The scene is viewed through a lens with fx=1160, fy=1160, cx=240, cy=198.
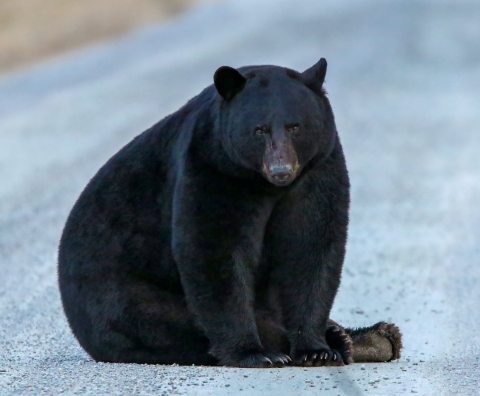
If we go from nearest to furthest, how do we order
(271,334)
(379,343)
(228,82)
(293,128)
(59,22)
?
(293,128), (228,82), (271,334), (379,343), (59,22)

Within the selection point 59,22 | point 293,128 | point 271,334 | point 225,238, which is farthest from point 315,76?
point 59,22

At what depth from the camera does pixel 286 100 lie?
17.6 feet

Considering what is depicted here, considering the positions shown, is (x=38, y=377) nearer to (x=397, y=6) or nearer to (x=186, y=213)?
(x=186, y=213)

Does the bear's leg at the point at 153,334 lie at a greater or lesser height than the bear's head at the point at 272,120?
lesser

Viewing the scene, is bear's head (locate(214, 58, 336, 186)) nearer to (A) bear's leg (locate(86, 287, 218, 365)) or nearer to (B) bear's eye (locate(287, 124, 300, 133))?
(B) bear's eye (locate(287, 124, 300, 133))

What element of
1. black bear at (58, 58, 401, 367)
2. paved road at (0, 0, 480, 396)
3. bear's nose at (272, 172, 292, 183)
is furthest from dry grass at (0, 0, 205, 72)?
bear's nose at (272, 172, 292, 183)

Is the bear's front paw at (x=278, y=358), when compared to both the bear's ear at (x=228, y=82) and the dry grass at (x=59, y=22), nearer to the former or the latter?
the bear's ear at (x=228, y=82)

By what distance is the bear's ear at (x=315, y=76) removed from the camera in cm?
554

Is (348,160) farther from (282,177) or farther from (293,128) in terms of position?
(282,177)

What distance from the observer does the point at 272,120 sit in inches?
210

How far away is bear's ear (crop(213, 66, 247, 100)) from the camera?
539cm

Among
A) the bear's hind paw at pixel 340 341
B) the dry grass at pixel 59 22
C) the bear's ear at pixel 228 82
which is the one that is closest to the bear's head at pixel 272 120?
the bear's ear at pixel 228 82

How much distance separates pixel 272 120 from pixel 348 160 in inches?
348

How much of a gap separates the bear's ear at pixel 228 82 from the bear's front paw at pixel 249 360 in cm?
123
